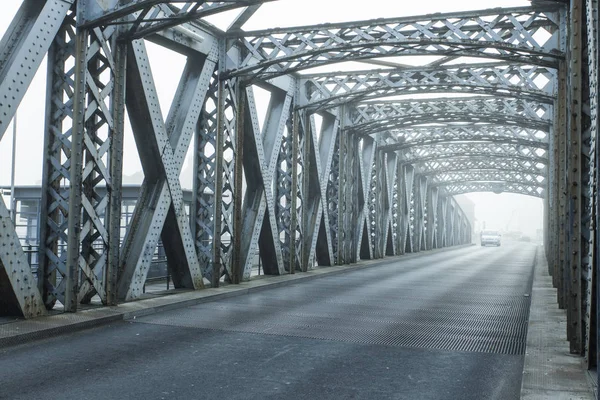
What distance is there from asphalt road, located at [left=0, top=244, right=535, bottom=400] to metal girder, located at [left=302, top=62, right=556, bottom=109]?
6940 millimetres

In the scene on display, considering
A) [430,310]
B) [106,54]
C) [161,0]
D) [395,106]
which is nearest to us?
[161,0]

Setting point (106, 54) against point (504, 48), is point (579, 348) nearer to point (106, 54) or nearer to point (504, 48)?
point (504, 48)

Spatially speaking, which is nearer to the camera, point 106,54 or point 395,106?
point 106,54

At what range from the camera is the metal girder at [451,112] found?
19.9 metres

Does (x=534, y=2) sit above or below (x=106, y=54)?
above

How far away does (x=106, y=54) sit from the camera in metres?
9.82

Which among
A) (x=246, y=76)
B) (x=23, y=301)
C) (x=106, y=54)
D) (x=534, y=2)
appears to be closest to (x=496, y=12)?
(x=534, y=2)

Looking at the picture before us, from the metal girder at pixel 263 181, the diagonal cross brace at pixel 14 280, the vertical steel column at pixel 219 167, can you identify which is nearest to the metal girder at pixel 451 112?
the metal girder at pixel 263 181

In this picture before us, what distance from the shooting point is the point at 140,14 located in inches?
386

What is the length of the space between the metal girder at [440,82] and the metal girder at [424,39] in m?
2.76

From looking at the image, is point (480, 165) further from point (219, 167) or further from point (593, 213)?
point (593, 213)

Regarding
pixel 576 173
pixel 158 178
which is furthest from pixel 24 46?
pixel 576 173

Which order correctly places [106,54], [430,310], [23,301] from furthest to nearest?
[430,310] < [106,54] < [23,301]

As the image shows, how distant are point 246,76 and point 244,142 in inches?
67.5
